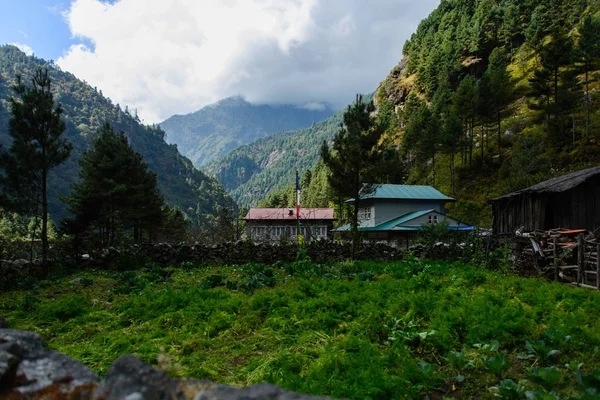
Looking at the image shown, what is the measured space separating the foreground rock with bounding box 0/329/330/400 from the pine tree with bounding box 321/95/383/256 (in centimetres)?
2032

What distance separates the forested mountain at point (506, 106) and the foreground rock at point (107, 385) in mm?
38037

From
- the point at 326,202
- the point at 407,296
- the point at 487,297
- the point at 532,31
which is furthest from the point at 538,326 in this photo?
the point at 532,31

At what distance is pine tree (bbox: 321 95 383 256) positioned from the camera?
71.6 feet

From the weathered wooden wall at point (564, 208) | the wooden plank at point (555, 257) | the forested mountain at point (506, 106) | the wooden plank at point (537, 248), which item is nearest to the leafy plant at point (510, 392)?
the wooden plank at point (555, 257)

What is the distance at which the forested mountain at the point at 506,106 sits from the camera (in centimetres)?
4300

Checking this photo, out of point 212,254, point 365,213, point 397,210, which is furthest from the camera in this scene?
point 365,213

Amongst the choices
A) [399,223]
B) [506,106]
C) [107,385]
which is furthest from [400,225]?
[506,106]

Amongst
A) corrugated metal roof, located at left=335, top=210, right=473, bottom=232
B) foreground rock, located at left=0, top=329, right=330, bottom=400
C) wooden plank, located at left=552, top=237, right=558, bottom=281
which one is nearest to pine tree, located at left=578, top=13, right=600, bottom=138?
corrugated metal roof, located at left=335, top=210, right=473, bottom=232

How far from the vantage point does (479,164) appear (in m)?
53.6

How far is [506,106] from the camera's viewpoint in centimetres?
6369

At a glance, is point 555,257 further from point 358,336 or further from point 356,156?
point 356,156

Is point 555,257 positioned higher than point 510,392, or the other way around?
point 555,257

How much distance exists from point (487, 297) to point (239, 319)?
5.58m

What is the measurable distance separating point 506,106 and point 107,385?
76.3 m
